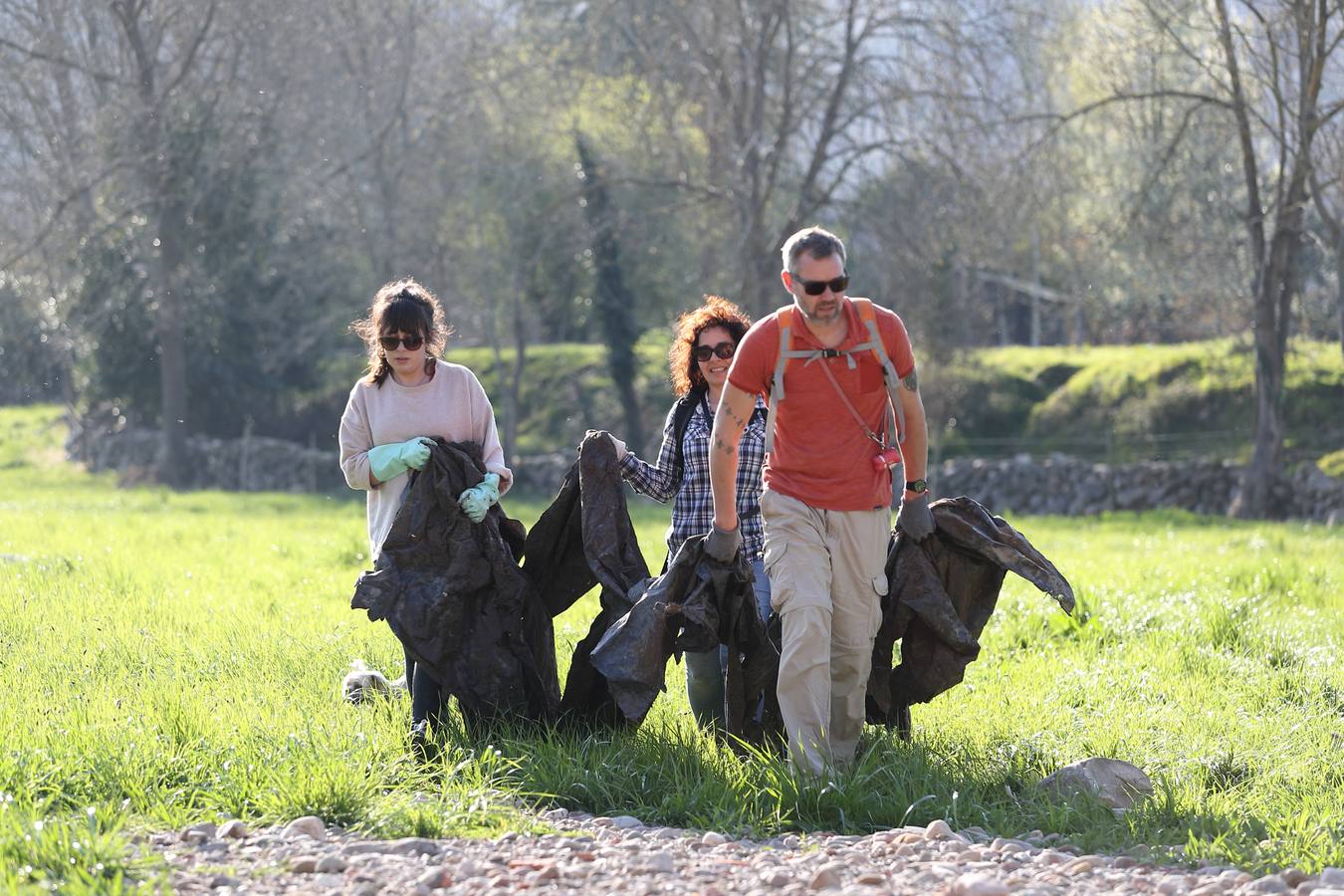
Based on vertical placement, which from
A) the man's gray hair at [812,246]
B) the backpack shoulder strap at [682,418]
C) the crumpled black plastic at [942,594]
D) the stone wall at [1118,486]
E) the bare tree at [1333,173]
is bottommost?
the stone wall at [1118,486]

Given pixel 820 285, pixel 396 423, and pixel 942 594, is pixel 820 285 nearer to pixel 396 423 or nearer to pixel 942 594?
pixel 942 594

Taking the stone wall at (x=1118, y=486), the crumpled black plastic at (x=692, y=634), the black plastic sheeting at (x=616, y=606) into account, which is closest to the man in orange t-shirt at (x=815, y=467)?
the crumpled black plastic at (x=692, y=634)

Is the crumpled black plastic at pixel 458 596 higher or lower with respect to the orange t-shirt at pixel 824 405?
lower

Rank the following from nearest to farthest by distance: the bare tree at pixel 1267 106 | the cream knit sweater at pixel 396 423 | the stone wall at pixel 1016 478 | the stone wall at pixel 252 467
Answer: the cream knit sweater at pixel 396 423 < the bare tree at pixel 1267 106 < the stone wall at pixel 1016 478 < the stone wall at pixel 252 467

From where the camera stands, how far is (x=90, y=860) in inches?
177

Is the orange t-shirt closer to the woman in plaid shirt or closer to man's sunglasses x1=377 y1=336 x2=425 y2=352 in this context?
the woman in plaid shirt

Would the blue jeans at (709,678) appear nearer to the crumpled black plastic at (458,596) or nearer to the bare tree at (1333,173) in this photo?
the crumpled black plastic at (458,596)

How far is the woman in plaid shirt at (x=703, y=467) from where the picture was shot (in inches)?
265

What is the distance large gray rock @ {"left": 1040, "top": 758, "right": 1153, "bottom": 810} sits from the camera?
19.1 feet

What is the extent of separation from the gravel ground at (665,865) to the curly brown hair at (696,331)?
2.33m

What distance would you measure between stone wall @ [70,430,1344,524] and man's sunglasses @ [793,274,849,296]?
20.1 m

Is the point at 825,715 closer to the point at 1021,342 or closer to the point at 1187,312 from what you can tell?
the point at 1187,312

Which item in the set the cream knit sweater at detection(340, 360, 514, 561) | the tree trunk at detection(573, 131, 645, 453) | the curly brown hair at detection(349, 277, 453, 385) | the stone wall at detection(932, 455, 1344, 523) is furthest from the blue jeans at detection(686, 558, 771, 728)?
the tree trunk at detection(573, 131, 645, 453)

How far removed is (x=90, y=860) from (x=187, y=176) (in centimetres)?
3000
